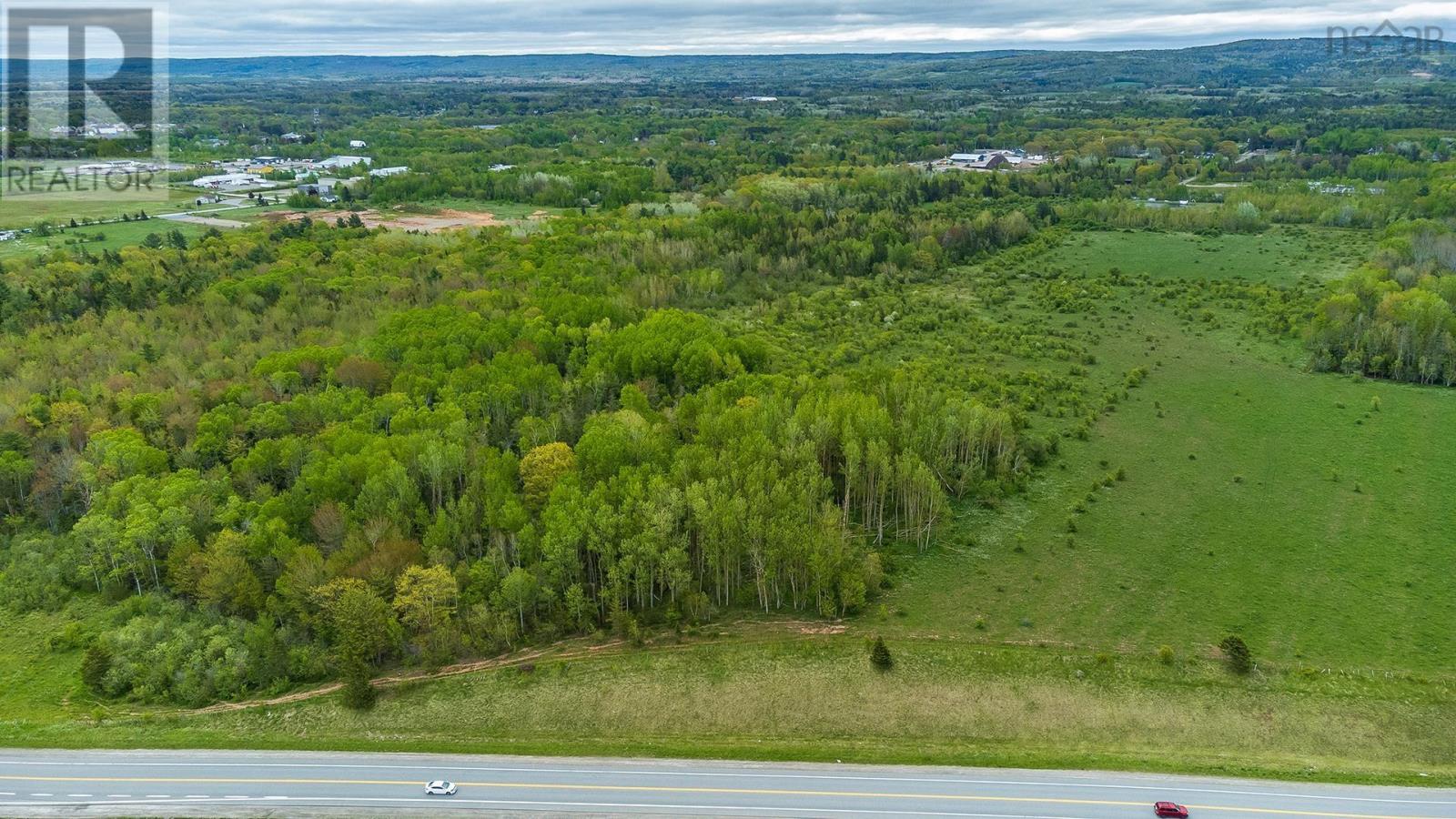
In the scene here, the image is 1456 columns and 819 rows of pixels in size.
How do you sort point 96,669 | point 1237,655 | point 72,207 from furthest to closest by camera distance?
point 72,207 → point 1237,655 → point 96,669

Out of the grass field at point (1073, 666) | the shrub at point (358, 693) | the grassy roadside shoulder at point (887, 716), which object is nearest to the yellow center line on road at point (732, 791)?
the grassy roadside shoulder at point (887, 716)

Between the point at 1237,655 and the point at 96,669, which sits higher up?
the point at 1237,655

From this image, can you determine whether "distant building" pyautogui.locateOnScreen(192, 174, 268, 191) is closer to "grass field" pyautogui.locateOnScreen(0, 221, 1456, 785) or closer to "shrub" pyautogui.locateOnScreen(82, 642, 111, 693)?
"grass field" pyautogui.locateOnScreen(0, 221, 1456, 785)

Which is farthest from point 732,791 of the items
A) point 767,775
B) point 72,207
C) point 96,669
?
point 72,207

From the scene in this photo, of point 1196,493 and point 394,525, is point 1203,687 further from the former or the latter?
point 394,525

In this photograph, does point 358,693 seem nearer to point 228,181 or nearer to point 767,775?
Answer: point 767,775

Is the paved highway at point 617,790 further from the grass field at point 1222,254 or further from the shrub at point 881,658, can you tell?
the grass field at point 1222,254
